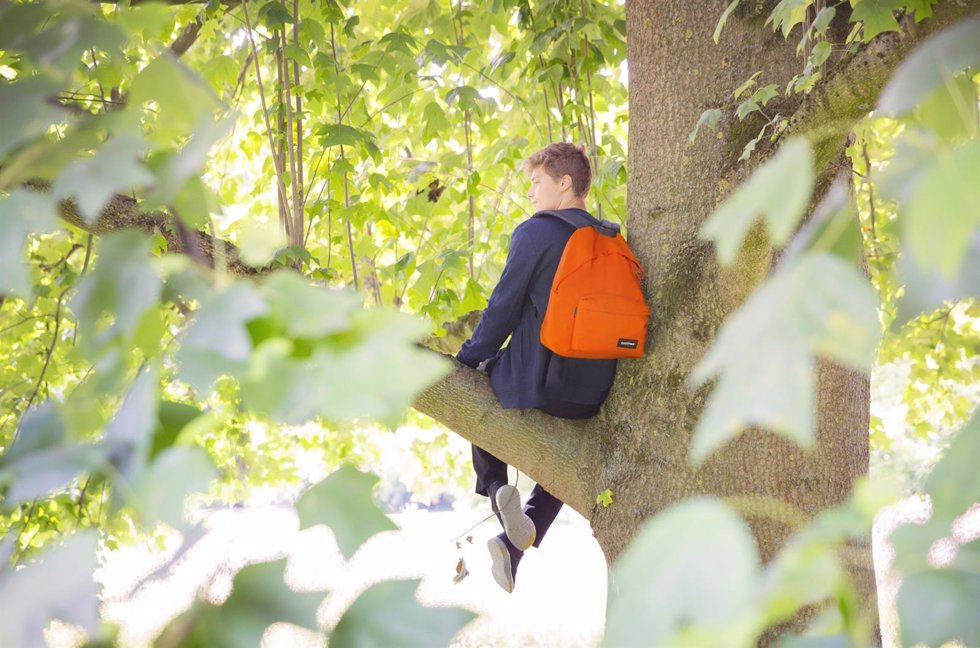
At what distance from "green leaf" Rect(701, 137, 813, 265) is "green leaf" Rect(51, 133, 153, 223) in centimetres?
27

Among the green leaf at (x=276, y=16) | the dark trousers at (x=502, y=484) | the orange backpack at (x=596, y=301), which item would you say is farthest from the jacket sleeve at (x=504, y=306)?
the green leaf at (x=276, y=16)

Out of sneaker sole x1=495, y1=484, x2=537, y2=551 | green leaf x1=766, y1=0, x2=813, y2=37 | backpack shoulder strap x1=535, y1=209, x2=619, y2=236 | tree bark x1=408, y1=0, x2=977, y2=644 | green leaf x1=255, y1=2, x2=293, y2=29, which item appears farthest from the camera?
sneaker sole x1=495, y1=484, x2=537, y2=551

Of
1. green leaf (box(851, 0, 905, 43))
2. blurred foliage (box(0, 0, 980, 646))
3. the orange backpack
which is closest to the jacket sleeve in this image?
the orange backpack

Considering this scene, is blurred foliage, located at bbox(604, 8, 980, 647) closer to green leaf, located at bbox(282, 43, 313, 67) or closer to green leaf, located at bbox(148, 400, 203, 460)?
green leaf, located at bbox(148, 400, 203, 460)

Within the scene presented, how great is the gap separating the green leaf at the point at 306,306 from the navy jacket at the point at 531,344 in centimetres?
211

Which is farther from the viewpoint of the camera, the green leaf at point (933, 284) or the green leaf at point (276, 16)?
the green leaf at point (276, 16)

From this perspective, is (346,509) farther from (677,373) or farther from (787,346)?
(677,373)

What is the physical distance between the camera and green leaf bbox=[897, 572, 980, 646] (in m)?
0.43

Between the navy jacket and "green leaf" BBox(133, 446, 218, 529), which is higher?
"green leaf" BBox(133, 446, 218, 529)

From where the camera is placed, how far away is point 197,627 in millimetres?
486

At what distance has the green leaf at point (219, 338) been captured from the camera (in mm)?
411

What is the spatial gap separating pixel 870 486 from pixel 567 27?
9.37 feet

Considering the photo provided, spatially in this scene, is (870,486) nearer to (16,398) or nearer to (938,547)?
(938,547)

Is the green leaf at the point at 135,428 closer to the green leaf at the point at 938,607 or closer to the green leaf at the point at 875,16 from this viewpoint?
the green leaf at the point at 938,607
